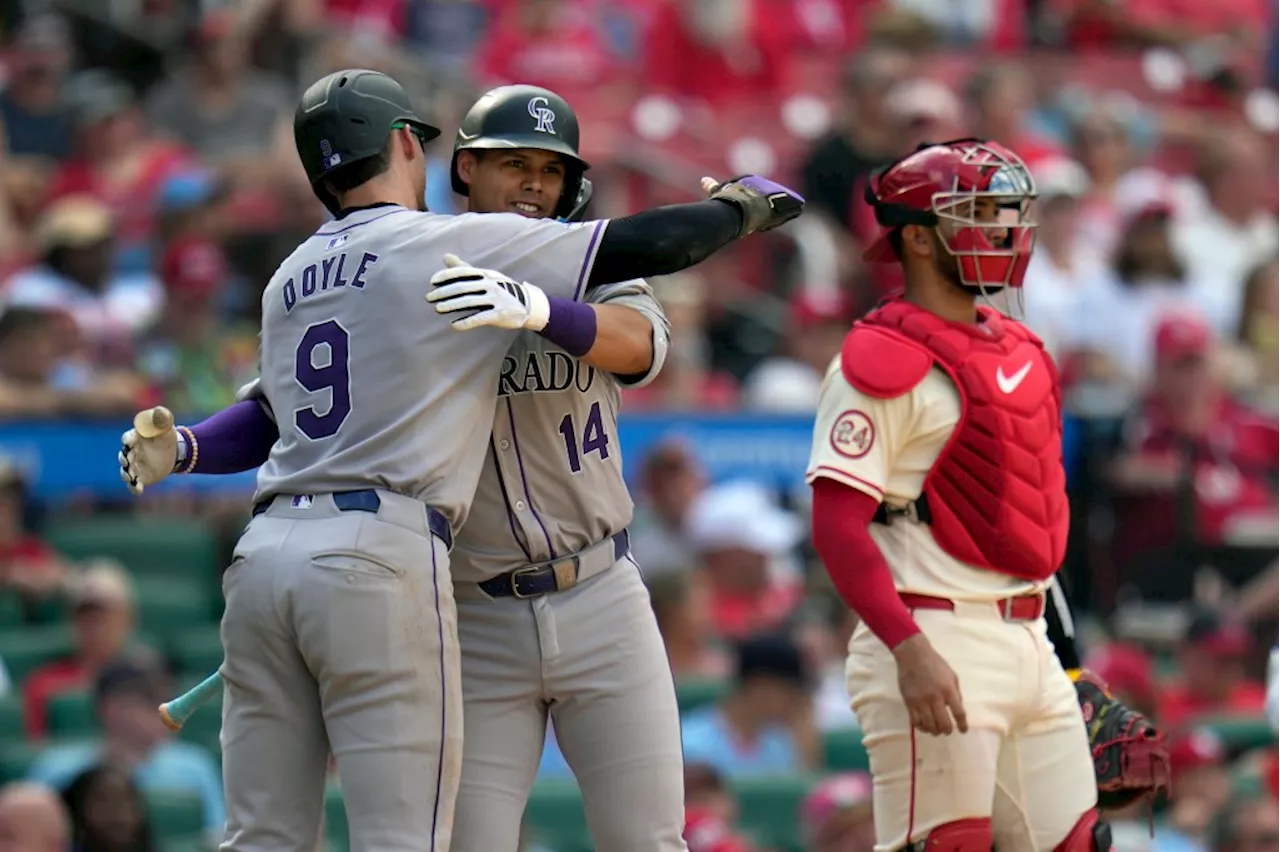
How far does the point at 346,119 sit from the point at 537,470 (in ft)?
2.67

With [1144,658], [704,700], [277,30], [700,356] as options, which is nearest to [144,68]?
[277,30]

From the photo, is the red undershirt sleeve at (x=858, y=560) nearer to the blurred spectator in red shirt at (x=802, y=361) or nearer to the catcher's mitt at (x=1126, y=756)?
the catcher's mitt at (x=1126, y=756)

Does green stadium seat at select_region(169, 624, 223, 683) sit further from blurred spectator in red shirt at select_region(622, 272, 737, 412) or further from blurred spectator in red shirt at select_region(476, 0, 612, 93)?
blurred spectator in red shirt at select_region(476, 0, 612, 93)

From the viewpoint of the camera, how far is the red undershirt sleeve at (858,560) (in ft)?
15.9

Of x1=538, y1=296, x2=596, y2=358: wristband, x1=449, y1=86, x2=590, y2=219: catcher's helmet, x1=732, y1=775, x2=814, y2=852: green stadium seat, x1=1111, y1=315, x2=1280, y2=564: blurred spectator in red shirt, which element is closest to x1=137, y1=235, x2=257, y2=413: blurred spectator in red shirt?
x1=732, y1=775, x2=814, y2=852: green stadium seat

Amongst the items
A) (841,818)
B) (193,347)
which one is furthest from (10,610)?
(841,818)

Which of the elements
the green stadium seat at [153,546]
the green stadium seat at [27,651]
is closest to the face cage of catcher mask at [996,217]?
A: the green stadium seat at [27,651]

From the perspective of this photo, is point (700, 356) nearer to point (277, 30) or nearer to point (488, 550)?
point (277, 30)

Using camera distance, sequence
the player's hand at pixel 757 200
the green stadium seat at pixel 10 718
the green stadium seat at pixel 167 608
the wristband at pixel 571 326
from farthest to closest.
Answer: the green stadium seat at pixel 167 608 < the green stadium seat at pixel 10 718 < the player's hand at pixel 757 200 < the wristband at pixel 571 326

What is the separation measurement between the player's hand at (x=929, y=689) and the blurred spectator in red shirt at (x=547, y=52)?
298 inches

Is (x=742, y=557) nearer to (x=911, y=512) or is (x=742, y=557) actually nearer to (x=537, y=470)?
(x=911, y=512)

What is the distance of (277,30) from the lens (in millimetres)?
12070

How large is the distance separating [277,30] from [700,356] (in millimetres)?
3210

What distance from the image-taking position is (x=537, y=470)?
4727mm
